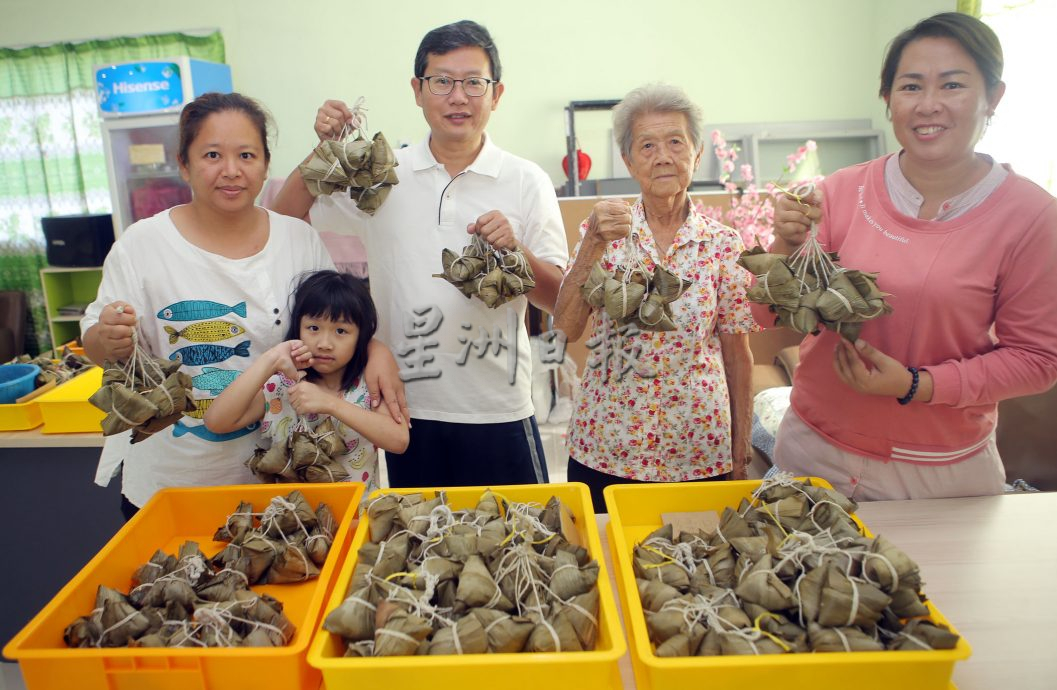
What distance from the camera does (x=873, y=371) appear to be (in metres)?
Result: 1.34

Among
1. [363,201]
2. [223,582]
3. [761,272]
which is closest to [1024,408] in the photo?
[761,272]

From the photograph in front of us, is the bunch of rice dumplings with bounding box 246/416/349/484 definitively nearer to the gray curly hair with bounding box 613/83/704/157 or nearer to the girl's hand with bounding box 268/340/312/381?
Answer: the girl's hand with bounding box 268/340/312/381

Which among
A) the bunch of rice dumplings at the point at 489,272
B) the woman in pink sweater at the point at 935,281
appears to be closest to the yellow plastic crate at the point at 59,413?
the bunch of rice dumplings at the point at 489,272

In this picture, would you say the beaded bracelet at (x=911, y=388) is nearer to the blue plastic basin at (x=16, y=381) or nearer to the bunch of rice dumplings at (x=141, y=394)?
the bunch of rice dumplings at (x=141, y=394)

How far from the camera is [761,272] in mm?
1326

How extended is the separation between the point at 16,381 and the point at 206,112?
1.40m

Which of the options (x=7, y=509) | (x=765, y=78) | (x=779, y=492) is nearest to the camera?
(x=779, y=492)

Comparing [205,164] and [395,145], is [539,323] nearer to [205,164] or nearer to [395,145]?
[395,145]

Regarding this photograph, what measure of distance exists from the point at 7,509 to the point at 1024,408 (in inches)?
136

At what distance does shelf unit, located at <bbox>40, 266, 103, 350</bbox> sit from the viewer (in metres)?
5.05

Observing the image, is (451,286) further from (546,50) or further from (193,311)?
(546,50)

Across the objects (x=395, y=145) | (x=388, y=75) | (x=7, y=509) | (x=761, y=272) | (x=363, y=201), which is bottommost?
(x=7, y=509)

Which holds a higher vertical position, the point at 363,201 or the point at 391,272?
the point at 363,201

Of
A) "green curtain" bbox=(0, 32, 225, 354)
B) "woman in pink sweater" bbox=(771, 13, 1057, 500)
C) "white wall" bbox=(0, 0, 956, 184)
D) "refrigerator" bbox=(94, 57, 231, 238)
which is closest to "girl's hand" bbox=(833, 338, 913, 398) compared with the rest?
"woman in pink sweater" bbox=(771, 13, 1057, 500)
